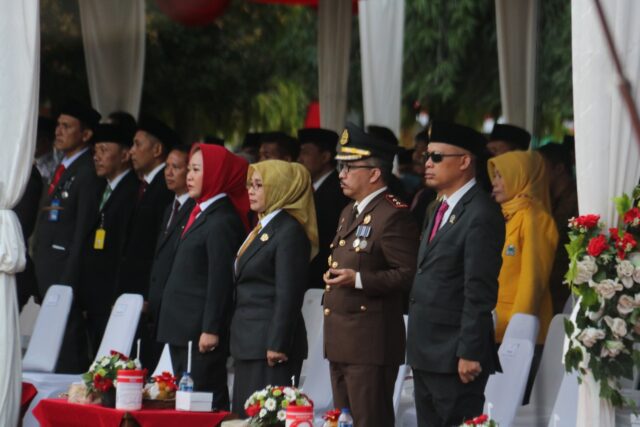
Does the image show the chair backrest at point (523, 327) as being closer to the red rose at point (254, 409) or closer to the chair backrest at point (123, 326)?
the red rose at point (254, 409)

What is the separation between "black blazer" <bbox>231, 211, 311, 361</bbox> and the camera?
23.2 ft

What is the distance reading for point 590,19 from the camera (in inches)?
240

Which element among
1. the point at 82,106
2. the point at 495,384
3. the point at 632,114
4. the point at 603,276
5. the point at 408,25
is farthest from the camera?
the point at 408,25

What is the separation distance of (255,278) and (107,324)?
200cm

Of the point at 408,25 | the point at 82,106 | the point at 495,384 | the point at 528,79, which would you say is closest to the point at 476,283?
the point at 495,384

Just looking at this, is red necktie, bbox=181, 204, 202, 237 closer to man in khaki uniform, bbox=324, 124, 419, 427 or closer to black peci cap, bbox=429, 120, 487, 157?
man in khaki uniform, bbox=324, 124, 419, 427

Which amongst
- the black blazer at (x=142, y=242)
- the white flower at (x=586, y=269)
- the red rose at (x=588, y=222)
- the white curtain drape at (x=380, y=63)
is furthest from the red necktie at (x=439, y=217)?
the white curtain drape at (x=380, y=63)

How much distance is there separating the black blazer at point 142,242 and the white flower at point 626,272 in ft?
13.7

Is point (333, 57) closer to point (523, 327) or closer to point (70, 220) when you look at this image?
point (70, 220)

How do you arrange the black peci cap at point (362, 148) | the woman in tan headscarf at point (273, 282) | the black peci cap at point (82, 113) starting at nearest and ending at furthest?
the black peci cap at point (362, 148)
the woman in tan headscarf at point (273, 282)
the black peci cap at point (82, 113)

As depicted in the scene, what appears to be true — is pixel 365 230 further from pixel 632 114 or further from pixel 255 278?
pixel 632 114

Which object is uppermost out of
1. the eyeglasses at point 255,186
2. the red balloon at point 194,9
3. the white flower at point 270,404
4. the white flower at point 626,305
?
the red balloon at point 194,9

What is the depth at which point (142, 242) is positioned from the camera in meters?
9.28

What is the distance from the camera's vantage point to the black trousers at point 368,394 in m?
6.61
